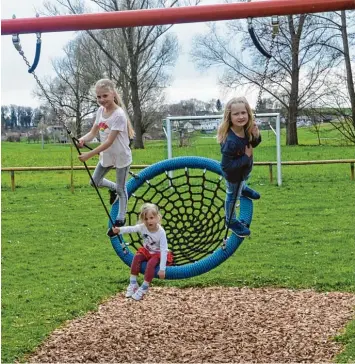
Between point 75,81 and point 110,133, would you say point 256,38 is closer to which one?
point 110,133

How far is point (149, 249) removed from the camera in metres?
5.11

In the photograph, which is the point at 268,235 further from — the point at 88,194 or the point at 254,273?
the point at 88,194

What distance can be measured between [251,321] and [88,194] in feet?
32.4

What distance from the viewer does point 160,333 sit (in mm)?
7441

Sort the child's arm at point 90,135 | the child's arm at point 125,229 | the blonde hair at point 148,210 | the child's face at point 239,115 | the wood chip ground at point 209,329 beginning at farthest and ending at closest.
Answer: the wood chip ground at point 209,329 < the blonde hair at point 148,210 < the child's arm at point 125,229 < the child's arm at point 90,135 < the child's face at point 239,115

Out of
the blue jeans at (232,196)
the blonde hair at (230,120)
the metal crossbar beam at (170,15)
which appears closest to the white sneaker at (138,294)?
the blue jeans at (232,196)

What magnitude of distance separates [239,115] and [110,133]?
0.77 metres

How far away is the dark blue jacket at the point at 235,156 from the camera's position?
4430 millimetres

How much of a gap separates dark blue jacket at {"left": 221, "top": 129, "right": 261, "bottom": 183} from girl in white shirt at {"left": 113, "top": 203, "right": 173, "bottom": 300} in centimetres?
66

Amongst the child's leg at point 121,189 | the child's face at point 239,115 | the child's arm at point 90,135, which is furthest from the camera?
the child's leg at point 121,189

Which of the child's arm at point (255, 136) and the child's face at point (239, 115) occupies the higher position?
the child's face at point (239, 115)

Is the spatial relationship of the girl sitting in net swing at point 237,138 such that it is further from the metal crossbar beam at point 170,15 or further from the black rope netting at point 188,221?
the black rope netting at point 188,221

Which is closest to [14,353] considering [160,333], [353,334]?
[160,333]

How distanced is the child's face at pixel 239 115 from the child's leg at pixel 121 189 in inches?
29.2
